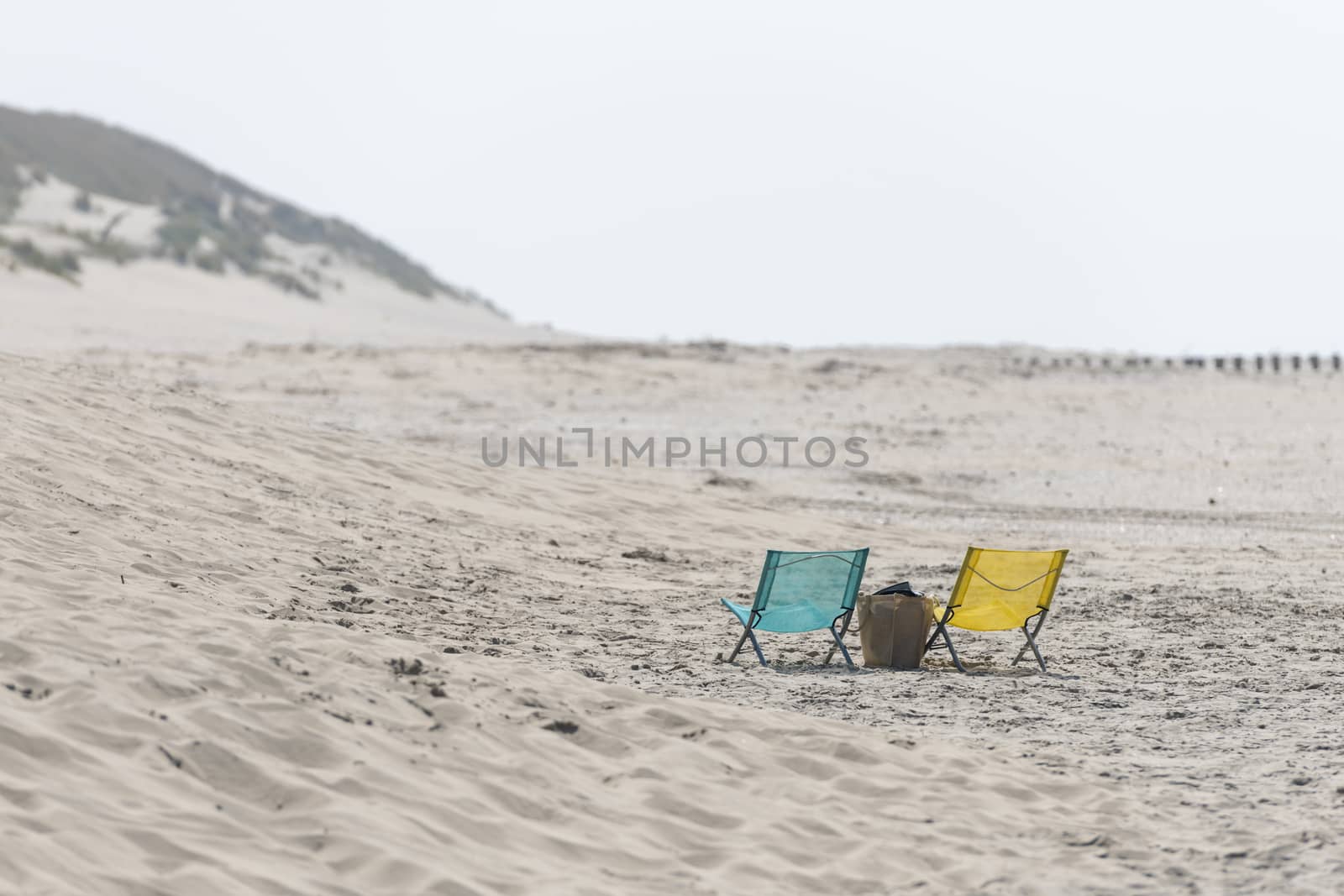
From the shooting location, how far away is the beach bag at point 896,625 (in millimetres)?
7898

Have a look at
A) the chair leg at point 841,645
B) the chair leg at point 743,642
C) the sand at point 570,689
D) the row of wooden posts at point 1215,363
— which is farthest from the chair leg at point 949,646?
the row of wooden posts at point 1215,363

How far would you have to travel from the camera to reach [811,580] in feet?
26.2

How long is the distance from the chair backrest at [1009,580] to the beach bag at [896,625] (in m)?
0.27

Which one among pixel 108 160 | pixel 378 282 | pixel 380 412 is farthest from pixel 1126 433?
pixel 108 160

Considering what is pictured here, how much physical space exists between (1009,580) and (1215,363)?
91.8 feet

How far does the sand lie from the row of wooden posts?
56.1 feet

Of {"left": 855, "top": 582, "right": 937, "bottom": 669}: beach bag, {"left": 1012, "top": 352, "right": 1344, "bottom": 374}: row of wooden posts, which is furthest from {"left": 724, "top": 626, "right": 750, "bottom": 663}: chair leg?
{"left": 1012, "top": 352, "right": 1344, "bottom": 374}: row of wooden posts

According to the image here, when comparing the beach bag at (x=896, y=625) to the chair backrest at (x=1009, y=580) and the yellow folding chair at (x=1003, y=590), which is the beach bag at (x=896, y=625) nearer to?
the yellow folding chair at (x=1003, y=590)

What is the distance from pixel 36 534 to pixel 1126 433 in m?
17.7

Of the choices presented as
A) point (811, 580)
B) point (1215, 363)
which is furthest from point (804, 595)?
point (1215, 363)

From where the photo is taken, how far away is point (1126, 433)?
22141mm

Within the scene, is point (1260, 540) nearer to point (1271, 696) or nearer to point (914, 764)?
point (1271, 696)

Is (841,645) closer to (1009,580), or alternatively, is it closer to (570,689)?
(1009,580)

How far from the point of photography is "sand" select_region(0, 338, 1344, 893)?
15.5ft
